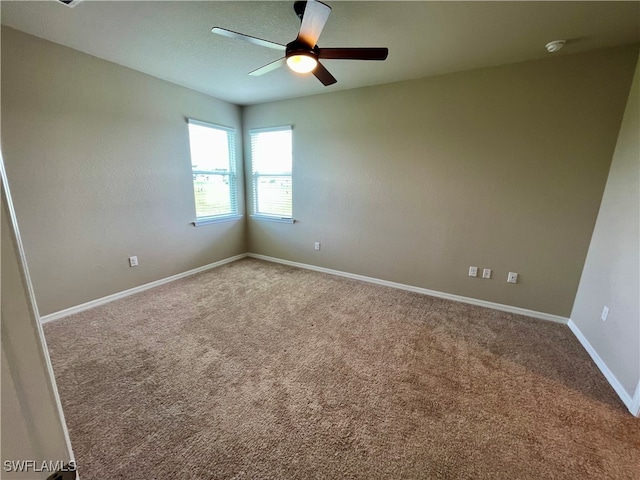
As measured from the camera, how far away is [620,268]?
2066 mm

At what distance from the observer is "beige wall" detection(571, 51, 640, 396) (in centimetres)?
187

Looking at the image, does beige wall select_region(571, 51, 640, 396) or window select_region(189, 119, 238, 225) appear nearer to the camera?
beige wall select_region(571, 51, 640, 396)

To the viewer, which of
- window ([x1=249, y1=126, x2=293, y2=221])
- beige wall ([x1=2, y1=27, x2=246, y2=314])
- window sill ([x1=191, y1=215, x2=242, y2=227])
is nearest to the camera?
beige wall ([x1=2, y1=27, x2=246, y2=314])

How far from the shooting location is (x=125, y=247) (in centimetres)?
317

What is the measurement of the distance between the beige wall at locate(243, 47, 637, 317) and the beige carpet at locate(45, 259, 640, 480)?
71 cm

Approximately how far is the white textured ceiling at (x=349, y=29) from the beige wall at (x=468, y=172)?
30 centimetres

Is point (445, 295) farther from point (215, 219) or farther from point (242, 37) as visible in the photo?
point (215, 219)

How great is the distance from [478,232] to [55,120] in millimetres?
4410

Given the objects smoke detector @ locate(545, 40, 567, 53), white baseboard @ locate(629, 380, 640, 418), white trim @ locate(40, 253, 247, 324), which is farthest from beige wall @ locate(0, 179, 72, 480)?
smoke detector @ locate(545, 40, 567, 53)

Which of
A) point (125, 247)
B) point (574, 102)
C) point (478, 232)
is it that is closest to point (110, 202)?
point (125, 247)

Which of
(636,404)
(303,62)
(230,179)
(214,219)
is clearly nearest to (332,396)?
(636,404)

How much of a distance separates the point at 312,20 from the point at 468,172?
2.25 meters

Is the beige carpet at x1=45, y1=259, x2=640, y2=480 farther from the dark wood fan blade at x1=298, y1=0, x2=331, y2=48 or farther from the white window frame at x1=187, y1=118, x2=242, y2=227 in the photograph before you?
the dark wood fan blade at x1=298, y1=0, x2=331, y2=48

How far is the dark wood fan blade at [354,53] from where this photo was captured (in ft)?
5.76
